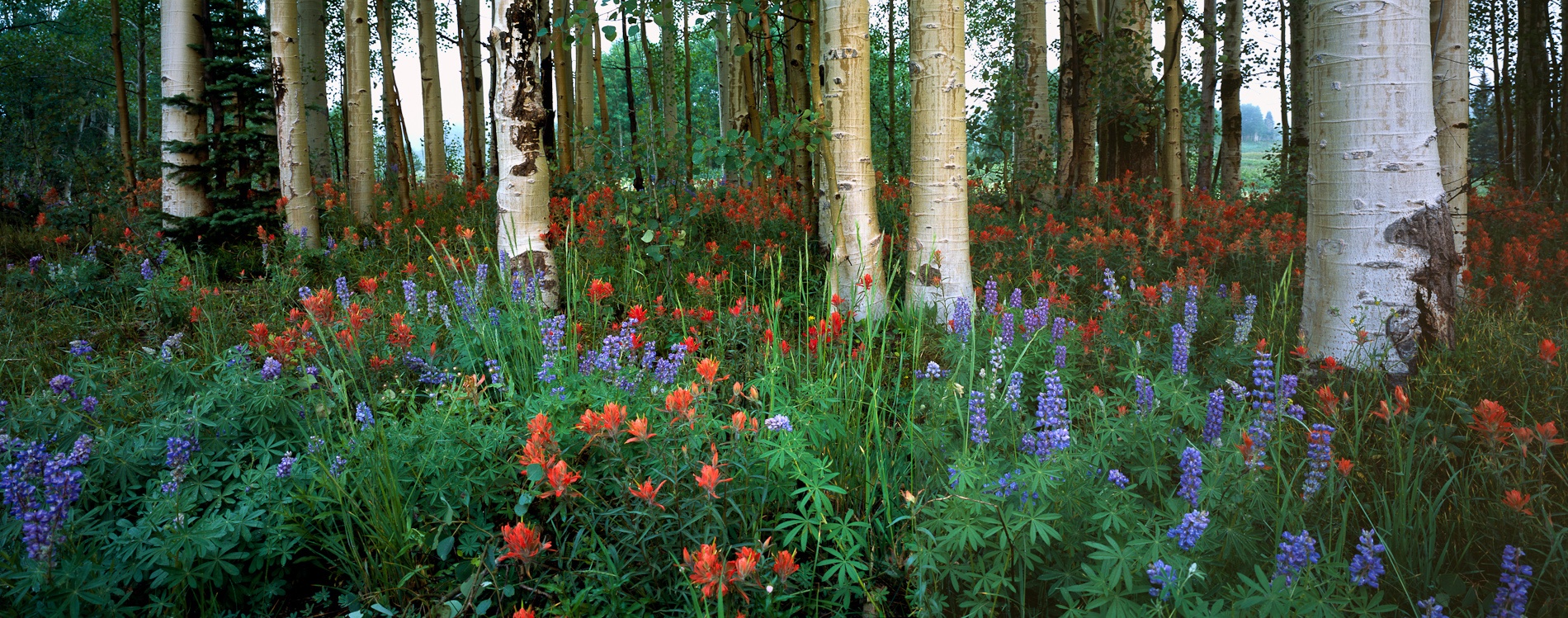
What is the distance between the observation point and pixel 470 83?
11828 mm

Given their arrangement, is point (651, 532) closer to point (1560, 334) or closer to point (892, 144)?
point (1560, 334)

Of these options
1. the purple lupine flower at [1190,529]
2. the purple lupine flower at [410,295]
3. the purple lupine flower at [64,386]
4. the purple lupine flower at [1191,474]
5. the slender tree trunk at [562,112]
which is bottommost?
the purple lupine flower at [1190,529]

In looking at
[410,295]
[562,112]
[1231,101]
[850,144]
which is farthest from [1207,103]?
[410,295]

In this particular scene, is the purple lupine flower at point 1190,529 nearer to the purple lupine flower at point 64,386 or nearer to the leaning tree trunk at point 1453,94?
the purple lupine flower at point 64,386

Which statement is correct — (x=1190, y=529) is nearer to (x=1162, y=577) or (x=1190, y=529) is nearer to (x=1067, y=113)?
(x=1162, y=577)

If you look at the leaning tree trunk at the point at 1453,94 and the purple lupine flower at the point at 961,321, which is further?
the leaning tree trunk at the point at 1453,94

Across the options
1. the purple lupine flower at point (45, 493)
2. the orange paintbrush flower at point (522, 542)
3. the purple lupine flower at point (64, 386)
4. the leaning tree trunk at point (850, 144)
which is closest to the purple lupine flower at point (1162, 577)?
the orange paintbrush flower at point (522, 542)

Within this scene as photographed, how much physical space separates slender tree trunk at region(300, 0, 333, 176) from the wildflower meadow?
24.4 ft

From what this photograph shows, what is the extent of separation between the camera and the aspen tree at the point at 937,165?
171 inches

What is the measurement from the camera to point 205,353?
3.70 meters

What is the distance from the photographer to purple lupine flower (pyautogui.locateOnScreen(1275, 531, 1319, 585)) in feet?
5.05

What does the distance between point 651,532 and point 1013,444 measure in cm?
115

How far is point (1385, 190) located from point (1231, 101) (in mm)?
8392

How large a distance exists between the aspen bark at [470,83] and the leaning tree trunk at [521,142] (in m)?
6.81
